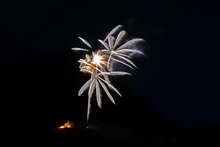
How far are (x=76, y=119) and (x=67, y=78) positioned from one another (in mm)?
5672

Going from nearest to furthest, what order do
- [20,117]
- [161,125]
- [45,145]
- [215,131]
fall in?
[45,145] < [215,131] < [20,117] < [161,125]

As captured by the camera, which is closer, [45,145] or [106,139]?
[45,145]

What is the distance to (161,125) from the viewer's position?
31.2 metres

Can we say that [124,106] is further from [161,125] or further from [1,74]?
[1,74]

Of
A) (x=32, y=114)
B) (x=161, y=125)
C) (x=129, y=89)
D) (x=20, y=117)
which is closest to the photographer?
(x=20, y=117)

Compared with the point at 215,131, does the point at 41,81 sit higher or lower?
higher

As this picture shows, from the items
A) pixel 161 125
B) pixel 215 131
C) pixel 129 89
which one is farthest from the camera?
pixel 129 89

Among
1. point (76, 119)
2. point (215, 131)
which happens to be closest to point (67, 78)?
point (76, 119)

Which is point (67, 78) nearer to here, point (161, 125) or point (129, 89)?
point (129, 89)

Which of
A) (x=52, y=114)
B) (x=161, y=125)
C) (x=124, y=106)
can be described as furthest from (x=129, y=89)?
(x=52, y=114)

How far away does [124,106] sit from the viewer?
32.1 m

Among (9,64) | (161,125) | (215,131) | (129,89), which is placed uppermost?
(9,64)

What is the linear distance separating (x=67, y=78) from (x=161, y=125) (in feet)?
41.0

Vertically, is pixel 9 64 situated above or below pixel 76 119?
above
